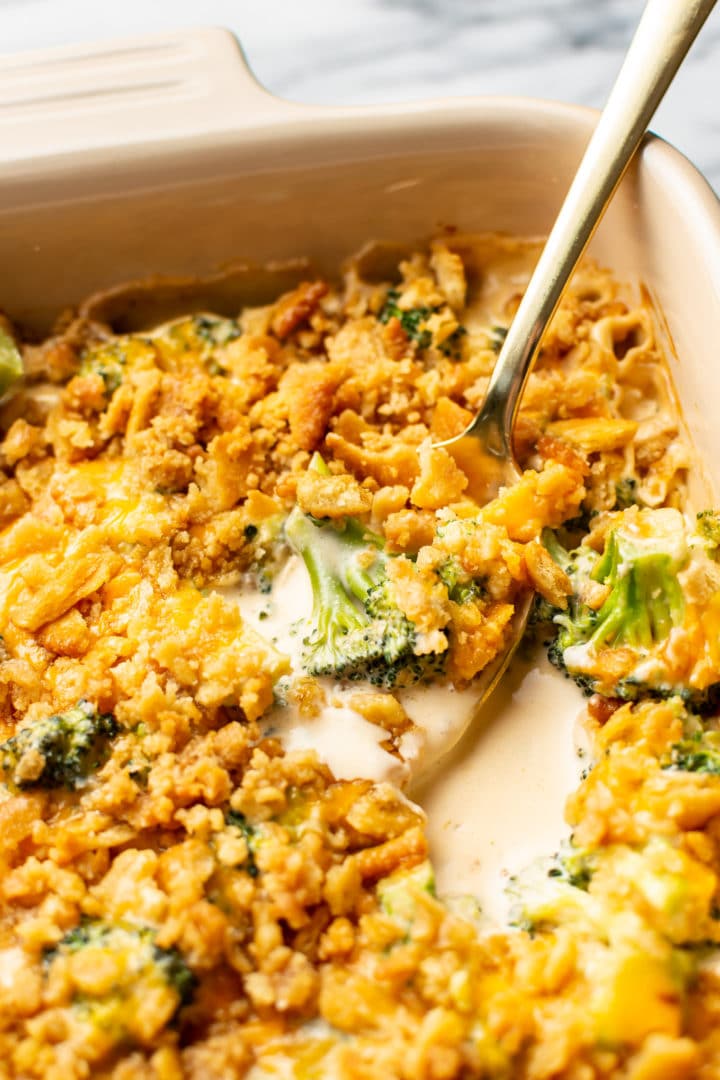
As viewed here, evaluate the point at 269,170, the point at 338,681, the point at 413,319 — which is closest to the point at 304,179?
the point at 269,170

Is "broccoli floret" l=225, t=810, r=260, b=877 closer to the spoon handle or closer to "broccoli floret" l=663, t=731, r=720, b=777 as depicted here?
"broccoli floret" l=663, t=731, r=720, b=777

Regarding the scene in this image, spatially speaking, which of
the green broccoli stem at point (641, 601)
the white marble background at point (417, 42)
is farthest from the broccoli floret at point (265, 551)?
the white marble background at point (417, 42)

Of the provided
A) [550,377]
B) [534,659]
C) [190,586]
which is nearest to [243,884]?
[190,586]

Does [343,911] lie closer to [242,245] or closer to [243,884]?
[243,884]

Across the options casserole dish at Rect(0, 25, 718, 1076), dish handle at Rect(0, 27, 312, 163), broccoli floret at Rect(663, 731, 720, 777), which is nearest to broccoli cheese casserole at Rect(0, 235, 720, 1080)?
broccoli floret at Rect(663, 731, 720, 777)

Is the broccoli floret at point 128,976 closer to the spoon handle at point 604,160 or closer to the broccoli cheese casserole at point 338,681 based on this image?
the broccoli cheese casserole at point 338,681

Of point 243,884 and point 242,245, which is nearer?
point 243,884

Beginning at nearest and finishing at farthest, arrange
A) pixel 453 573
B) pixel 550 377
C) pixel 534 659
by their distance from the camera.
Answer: pixel 453 573 < pixel 534 659 < pixel 550 377
